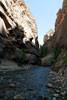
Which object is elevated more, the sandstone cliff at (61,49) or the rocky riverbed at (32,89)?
the sandstone cliff at (61,49)

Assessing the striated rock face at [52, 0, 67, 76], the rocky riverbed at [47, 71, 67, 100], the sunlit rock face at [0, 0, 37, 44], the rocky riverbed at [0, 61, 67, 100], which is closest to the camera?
the rocky riverbed at [0, 61, 67, 100]

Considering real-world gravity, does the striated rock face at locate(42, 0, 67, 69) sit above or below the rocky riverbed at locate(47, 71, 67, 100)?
above

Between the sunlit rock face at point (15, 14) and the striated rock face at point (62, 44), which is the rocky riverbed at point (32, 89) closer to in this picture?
the striated rock face at point (62, 44)

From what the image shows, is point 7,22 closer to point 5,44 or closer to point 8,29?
point 8,29

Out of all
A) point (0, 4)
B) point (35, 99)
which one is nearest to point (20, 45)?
point (0, 4)

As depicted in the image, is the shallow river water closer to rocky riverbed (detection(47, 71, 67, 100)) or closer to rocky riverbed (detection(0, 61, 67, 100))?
rocky riverbed (detection(0, 61, 67, 100))

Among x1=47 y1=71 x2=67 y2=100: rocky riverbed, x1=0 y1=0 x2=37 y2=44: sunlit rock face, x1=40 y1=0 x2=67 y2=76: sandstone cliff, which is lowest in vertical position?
x1=47 y1=71 x2=67 y2=100: rocky riverbed

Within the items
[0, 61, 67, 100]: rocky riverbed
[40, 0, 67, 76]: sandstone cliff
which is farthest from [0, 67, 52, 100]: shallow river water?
[40, 0, 67, 76]: sandstone cliff

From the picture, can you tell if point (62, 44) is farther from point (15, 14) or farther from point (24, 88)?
point (24, 88)

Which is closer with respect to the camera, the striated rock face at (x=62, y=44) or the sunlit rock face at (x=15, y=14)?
the striated rock face at (x=62, y=44)

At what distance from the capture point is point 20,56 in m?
27.0

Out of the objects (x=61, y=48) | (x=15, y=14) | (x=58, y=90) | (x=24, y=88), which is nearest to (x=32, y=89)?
(x=24, y=88)

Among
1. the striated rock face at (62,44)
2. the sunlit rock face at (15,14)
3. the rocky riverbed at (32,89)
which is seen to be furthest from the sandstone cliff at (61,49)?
the sunlit rock face at (15,14)

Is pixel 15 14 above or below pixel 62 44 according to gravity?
above
